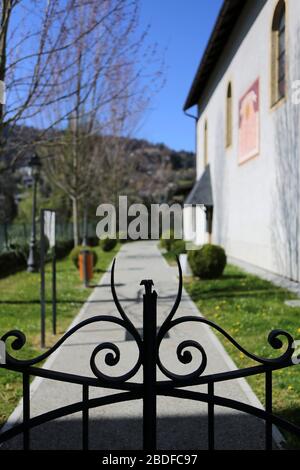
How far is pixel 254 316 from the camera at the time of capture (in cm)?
702

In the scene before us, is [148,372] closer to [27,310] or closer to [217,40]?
[27,310]

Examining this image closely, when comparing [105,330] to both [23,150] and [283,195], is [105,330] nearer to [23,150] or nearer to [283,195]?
[23,150]

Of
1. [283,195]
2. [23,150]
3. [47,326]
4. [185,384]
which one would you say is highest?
[23,150]

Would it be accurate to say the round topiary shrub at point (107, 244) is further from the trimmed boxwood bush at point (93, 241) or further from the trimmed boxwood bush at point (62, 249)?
the trimmed boxwood bush at point (93, 241)

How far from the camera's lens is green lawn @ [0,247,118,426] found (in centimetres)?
432

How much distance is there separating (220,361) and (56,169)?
782 inches

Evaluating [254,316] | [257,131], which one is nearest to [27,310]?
[254,316]

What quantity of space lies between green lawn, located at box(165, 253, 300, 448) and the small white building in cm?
125

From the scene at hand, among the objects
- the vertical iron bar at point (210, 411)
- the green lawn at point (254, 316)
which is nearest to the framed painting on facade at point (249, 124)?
the green lawn at point (254, 316)

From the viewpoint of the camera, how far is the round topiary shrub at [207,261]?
11.7 metres

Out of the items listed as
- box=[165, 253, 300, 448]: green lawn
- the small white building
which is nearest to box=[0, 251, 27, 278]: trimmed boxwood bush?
box=[165, 253, 300, 448]: green lawn

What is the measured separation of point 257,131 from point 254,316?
7.49m

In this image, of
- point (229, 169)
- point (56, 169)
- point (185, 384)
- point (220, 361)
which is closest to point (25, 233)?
point (56, 169)

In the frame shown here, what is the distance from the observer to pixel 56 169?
76.9 feet
